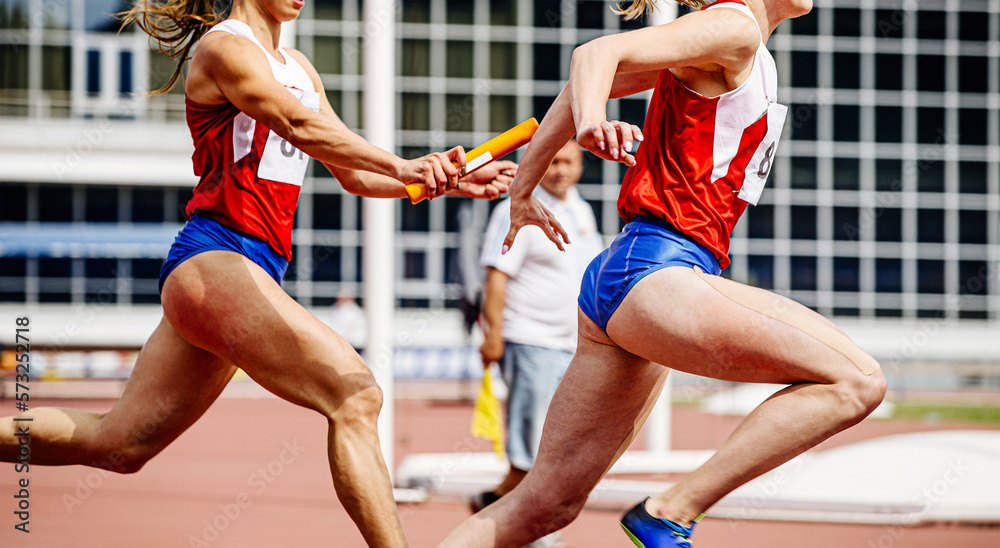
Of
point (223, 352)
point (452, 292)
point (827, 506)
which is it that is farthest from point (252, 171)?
point (452, 292)

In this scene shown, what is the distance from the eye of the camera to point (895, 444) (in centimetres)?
645

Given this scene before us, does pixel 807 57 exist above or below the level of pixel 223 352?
above

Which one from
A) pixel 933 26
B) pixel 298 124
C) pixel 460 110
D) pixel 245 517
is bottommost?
pixel 245 517

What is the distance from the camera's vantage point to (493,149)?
2.72 meters

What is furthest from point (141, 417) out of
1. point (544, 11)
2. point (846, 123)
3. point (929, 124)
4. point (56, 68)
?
point (929, 124)

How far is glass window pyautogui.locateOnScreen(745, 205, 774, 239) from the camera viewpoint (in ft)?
83.9

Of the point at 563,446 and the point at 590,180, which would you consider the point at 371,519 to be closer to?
the point at 563,446

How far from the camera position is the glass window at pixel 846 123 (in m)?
25.8

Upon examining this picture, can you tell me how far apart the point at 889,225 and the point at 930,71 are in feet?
15.2

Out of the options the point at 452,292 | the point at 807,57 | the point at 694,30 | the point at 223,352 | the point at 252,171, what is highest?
the point at 807,57

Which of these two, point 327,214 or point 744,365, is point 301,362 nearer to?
point 744,365

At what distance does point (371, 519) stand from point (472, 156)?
3.68 ft

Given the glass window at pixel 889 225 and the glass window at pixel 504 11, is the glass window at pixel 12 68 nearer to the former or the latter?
the glass window at pixel 504 11

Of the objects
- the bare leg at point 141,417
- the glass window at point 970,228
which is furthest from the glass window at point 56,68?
the bare leg at point 141,417
